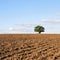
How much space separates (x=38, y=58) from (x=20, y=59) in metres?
0.91

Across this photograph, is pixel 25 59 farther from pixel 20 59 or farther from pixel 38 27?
pixel 38 27

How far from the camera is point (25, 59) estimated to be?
33.9 feet

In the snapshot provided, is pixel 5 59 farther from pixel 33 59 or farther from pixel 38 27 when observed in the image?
pixel 38 27

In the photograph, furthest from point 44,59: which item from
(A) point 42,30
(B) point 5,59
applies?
(A) point 42,30

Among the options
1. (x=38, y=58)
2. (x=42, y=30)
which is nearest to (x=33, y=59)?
(x=38, y=58)

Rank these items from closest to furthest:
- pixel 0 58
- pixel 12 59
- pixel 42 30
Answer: pixel 12 59
pixel 0 58
pixel 42 30

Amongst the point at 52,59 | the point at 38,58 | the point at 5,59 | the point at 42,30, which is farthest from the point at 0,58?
the point at 42,30

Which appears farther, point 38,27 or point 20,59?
point 38,27

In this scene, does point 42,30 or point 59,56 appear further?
point 42,30

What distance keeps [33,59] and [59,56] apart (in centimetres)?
208

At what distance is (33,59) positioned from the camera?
10367mm

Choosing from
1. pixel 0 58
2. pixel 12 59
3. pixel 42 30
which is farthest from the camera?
pixel 42 30

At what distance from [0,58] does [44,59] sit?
2.37 meters

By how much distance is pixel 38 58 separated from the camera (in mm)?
10570
